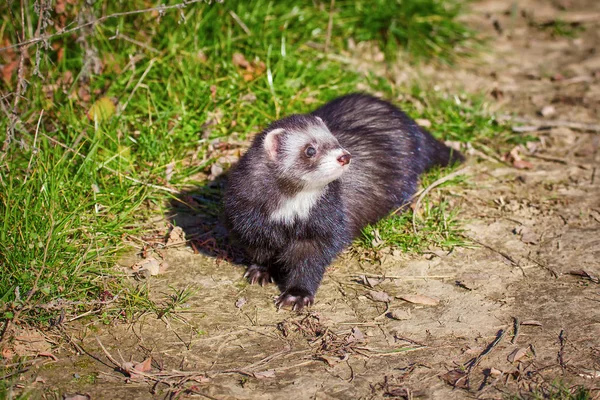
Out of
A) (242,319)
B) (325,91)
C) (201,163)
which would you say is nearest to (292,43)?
(325,91)

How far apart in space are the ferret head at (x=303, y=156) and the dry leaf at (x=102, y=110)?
234cm

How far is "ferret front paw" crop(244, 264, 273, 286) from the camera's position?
557 centimetres

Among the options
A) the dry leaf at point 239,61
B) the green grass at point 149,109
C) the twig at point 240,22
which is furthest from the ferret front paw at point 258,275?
the twig at point 240,22

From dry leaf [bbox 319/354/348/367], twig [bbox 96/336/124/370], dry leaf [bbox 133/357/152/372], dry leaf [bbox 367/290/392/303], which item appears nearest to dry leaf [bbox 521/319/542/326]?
dry leaf [bbox 367/290/392/303]

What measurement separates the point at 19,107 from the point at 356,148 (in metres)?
3.44

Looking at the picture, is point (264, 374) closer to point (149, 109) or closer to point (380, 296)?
point (380, 296)

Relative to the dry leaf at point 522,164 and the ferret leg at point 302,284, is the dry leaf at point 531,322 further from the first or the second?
the dry leaf at point 522,164

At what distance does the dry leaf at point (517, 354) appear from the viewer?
450 cm

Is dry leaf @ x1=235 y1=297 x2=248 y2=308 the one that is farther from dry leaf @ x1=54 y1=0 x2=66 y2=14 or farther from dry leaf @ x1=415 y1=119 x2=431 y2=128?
dry leaf @ x1=54 y1=0 x2=66 y2=14

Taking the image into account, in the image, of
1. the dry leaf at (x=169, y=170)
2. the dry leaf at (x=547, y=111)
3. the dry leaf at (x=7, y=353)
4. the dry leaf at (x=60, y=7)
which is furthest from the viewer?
the dry leaf at (x=547, y=111)

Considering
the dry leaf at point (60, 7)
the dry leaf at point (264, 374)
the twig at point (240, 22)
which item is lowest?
the dry leaf at point (264, 374)

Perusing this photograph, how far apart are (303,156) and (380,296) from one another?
1247mm

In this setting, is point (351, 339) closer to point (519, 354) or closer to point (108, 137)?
point (519, 354)

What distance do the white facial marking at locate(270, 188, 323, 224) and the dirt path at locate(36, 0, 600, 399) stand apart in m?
0.70
